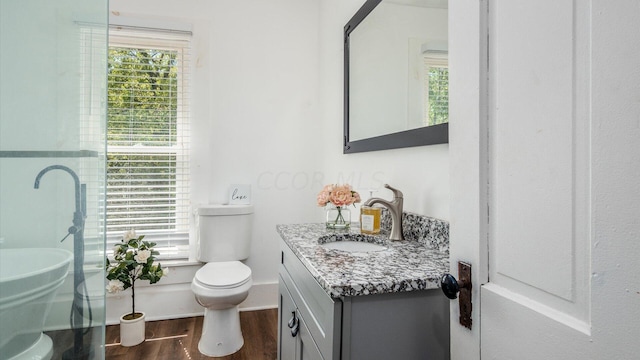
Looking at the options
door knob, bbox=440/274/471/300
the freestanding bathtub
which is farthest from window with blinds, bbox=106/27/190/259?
door knob, bbox=440/274/471/300

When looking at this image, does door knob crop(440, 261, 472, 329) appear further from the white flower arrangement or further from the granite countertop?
the white flower arrangement

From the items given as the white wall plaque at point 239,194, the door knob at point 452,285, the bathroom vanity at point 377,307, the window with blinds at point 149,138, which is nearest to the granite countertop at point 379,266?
the bathroom vanity at point 377,307

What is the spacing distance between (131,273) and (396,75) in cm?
208

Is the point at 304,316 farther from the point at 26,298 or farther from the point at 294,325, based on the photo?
the point at 26,298

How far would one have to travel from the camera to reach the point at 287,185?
8.97ft

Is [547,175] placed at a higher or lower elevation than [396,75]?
lower

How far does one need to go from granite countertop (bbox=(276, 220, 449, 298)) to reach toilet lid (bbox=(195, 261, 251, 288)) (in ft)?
2.69

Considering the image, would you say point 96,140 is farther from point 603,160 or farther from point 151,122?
point 151,122

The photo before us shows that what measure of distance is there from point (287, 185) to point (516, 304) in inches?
89.1

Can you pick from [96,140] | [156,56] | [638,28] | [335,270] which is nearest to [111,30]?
[156,56]

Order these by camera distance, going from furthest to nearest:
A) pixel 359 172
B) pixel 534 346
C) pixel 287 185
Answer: pixel 287 185
pixel 359 172
pixel 534 346

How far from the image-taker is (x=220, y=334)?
2.03 metres

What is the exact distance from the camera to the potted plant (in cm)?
209

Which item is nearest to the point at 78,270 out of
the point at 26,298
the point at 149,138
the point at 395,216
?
the point at 26,298
